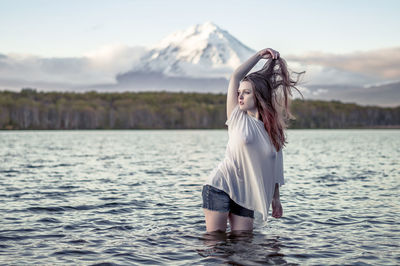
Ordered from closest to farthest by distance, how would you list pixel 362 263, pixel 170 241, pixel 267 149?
pixel 267 149
pixel 362 263
pixel 170 241

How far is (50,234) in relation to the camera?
862cm

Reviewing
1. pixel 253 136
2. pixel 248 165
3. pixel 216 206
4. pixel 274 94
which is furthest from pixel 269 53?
pixel 216 206

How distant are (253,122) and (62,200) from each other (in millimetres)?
8308

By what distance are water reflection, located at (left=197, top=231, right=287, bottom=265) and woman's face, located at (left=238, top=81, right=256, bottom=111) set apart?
1.99 m

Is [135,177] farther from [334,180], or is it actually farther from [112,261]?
[112,261]

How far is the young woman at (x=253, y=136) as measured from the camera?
20.6ft

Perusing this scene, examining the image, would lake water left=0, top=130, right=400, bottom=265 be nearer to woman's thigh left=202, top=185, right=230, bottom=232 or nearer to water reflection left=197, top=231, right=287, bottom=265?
water reflection left=197, top=231, right=287, bottom=265

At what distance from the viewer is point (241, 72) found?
628cm

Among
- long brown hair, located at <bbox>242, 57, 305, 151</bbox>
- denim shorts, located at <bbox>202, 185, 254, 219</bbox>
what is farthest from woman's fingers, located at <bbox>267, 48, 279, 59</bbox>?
denim shorts, located at <bbox>202, 185, 254, 219</bbox>

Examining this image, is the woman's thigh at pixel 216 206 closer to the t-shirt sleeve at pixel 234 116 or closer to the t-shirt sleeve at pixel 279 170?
the t-shirt sleeve at pixel 279 170

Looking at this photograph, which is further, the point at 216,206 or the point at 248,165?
the point at 216,206

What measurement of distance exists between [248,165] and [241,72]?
4.32ft

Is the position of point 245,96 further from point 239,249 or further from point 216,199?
point 239,249

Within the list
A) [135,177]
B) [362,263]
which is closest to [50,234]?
[362,263]
